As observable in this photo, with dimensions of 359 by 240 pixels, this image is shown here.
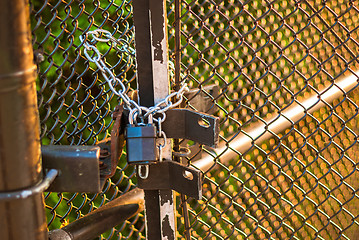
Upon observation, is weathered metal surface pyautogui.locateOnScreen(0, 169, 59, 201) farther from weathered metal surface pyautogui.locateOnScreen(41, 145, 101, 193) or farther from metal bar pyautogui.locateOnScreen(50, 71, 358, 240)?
metal bar pyautogui.locateOnScreen(50, 71, 358, 240)

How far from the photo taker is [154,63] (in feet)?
4.63

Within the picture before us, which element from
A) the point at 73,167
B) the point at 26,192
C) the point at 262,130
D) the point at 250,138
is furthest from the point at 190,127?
the point at 262,130

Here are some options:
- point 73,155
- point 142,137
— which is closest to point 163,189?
point 142,137

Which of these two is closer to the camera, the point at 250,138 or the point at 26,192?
the point at 26,192

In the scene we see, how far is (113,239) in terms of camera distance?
9.68 feet

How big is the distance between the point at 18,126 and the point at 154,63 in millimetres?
571

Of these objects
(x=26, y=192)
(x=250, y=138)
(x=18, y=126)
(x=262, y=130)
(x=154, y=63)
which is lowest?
(x=26, y=192)

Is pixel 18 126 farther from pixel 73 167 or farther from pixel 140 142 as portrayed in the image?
pixel 140 142

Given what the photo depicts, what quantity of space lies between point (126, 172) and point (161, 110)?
67.4 inches

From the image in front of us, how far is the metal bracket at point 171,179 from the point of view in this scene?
1448 millimetres

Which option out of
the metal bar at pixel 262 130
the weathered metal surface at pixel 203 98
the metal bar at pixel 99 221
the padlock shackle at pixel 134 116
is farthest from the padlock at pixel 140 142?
the metal bar at pixel 262 130

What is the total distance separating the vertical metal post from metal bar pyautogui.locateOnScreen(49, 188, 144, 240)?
16cm

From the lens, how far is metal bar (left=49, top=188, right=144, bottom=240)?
1.46 meters

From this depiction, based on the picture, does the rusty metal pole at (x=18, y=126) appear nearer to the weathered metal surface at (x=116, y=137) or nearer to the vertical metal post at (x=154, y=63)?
the weathered metal surface at (x=116, y=137)
